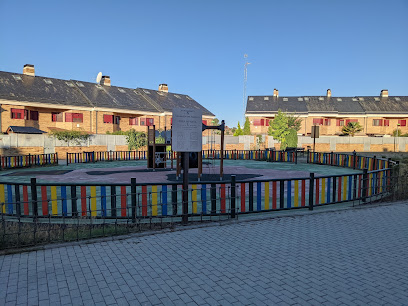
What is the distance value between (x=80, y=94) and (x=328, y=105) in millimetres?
40742

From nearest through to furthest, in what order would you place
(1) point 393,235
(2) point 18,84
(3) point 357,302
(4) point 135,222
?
(3) point 357,302 < (1) point 393,235 < (4) point 135,222 < (2) point 18,84

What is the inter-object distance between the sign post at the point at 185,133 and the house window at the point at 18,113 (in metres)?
32.5

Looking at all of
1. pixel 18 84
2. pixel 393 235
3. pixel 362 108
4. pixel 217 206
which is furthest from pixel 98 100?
pixel 362 108

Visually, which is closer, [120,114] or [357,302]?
[357,302]

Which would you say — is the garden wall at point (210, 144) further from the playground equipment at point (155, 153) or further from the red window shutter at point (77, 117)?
the red window shutter at point (77, 117)

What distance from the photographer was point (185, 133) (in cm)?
726

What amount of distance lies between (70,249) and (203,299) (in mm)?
2998

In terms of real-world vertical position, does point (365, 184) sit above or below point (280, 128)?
below

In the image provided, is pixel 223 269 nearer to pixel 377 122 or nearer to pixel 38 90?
pixel 38 90

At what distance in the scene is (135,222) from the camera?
23.5 ft

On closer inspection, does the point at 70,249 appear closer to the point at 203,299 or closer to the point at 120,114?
the point at 203,299

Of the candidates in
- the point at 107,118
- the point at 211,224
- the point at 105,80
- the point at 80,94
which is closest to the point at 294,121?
the point at 107,118

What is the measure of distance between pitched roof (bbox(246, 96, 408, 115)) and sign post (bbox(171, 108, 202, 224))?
1802 inches

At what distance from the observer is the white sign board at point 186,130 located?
7.17 meters
